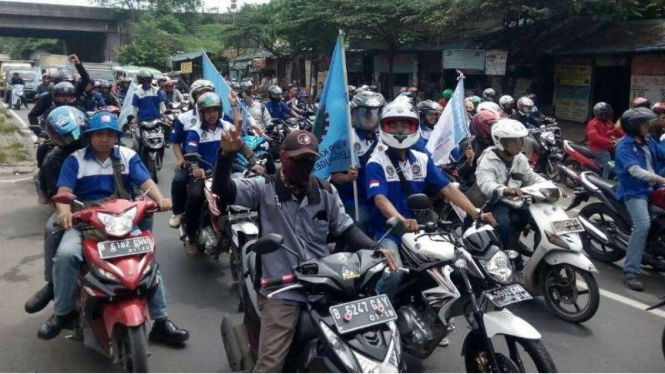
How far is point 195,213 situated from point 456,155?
3.27 meters

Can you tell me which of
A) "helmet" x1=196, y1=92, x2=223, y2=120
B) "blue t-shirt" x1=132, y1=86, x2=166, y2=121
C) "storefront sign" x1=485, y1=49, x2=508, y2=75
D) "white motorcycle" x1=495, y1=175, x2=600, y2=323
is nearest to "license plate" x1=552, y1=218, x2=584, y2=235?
"white motorcycle" x1=495, y1=175, x2=600, y2=323

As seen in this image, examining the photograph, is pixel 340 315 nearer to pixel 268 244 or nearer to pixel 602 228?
pixel 268 244

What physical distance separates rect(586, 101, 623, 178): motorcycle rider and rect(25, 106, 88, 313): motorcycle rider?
797 cm

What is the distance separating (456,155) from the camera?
7.76 meters

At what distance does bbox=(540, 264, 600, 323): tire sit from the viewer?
16.3 feet

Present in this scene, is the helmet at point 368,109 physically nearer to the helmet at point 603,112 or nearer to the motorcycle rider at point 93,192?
the motorcycle rider at point 93,192

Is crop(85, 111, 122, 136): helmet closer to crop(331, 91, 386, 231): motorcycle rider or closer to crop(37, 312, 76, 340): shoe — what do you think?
crop(37, 312, 76, 340): shoe

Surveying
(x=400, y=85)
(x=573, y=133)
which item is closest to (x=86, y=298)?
(x=573, y=133)

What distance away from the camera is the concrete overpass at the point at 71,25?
154 feet

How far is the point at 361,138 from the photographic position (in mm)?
5859

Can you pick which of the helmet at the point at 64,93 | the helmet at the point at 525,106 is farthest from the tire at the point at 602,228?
the helmet at the point at 64,93

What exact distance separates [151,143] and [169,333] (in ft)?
21.9

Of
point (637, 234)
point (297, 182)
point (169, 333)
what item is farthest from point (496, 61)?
point (297, 182)

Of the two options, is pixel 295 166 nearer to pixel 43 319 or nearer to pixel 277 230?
pixel 277 230
